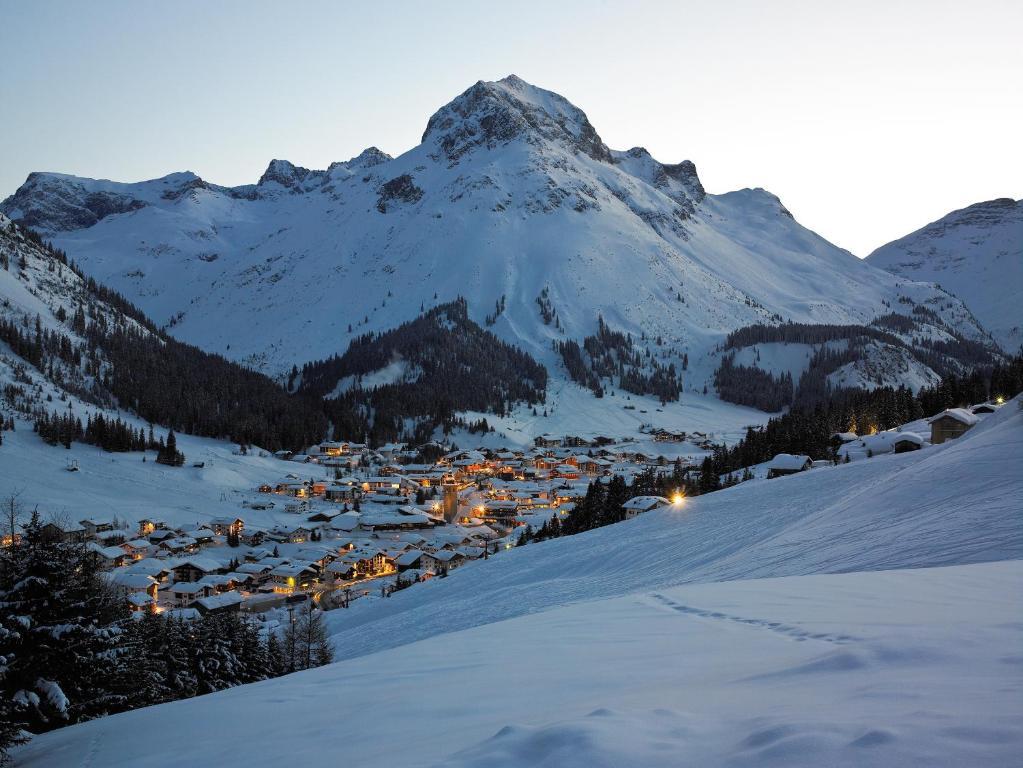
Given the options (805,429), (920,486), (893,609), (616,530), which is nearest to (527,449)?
(805,429)

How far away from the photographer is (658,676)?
21.3 ft

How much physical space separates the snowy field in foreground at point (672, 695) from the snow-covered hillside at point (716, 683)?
0.08ft

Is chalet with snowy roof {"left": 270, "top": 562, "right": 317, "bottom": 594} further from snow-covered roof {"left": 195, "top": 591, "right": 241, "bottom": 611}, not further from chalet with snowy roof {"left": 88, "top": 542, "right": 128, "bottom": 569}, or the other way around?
chalet with snowy roof {"left": 88, "top": 542, "right": 128, "bottom": 569}

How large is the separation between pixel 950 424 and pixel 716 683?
49.8m

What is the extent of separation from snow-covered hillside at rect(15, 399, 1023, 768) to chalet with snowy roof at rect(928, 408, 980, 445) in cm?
3228

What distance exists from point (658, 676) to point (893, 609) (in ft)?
12.8

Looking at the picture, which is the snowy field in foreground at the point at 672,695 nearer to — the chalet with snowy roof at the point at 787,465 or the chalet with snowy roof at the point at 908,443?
the chalet with snowy roof at the point at 908,443

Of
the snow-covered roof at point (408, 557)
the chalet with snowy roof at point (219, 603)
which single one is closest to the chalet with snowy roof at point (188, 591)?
the chalet with snowy roof at point (219, 603)

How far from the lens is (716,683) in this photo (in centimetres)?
585

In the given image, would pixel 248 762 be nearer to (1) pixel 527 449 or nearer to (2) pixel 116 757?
(2) pixel 116 757

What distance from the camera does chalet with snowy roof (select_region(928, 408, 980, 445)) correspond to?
1778 inches

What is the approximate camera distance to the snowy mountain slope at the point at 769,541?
14.7 meters

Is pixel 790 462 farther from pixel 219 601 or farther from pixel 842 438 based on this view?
pixel 219 601

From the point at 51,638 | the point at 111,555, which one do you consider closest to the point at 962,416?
the point at 51,638
